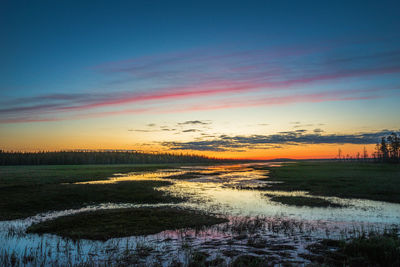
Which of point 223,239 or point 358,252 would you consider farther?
point 223,239

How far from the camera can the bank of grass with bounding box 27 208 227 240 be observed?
55.7 ft

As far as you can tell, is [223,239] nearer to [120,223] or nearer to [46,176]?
[120,223]

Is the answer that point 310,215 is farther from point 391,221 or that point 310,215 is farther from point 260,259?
point 260,259

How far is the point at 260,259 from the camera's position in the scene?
39.7 ft

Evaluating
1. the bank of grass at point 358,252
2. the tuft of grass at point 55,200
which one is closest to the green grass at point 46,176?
the tuft of grass at point 55,200

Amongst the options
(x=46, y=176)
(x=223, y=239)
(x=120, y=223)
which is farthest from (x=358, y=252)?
(x=46, y=176)

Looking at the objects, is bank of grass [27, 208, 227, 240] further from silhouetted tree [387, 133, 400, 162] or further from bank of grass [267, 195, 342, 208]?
silhouetted tree [387, 133, 400, 162]

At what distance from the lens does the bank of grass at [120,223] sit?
17.0m

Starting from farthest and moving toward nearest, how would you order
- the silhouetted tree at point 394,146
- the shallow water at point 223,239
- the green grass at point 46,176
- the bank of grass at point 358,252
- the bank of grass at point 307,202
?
the silhouetted tree at point 394,146
the green grass at point 46,176
the bank of grass at point 307,202
the shallow water at point 223,239
the bank of grass at point 358,252

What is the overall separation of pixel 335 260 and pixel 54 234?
16910mm

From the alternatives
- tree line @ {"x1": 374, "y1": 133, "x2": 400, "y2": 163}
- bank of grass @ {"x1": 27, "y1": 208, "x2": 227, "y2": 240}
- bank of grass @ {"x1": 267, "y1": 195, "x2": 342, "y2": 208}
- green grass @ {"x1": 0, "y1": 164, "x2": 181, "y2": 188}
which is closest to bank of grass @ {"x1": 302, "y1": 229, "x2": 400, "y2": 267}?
bank of grass @ {"x1": 27, "y1": 208, "x2": 227, "y2": 240}

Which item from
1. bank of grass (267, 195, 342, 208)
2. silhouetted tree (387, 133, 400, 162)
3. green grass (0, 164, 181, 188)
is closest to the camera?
bank of grass (267, 195, 342, 208)

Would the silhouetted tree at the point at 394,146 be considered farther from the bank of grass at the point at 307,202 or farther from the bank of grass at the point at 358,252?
the bank of grass at the point at 358,252

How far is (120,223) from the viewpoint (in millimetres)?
19375
